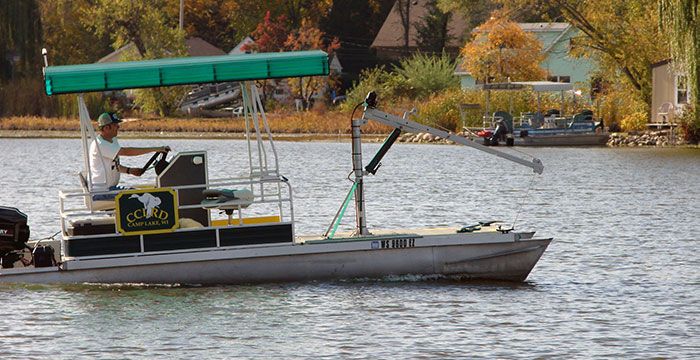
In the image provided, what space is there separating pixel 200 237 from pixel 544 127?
44877 mm

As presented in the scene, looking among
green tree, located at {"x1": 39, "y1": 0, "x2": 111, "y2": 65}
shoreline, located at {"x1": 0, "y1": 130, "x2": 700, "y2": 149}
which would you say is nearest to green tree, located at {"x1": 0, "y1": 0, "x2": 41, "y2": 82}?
shoreline, located at {"x1": 0, "y1": 130, "x2": 700, "y2": 149}

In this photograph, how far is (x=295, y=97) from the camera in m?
88.5

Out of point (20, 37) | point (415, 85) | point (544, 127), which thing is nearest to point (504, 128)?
point (544, 127)

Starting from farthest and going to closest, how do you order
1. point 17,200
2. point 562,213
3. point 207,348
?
1. point 17,200
2. point 562,213
3. point 207,348

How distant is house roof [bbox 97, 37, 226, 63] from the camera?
93.5 meters

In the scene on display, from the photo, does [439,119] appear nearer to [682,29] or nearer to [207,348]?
[682,29]

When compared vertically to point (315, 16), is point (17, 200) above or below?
below

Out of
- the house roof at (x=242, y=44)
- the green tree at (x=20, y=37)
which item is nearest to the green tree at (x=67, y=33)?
the house roof at (x=242, y=44)

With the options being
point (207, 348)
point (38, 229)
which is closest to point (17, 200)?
point (38, 229)

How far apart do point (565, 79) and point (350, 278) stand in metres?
64.8

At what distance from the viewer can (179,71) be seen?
18.7 meters

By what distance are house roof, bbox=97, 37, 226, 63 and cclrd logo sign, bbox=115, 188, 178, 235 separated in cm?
7398

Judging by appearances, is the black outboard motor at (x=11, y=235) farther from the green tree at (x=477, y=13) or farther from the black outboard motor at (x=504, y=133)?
the green tree at (x=477, y=13)

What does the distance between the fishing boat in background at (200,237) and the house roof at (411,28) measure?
258ft
